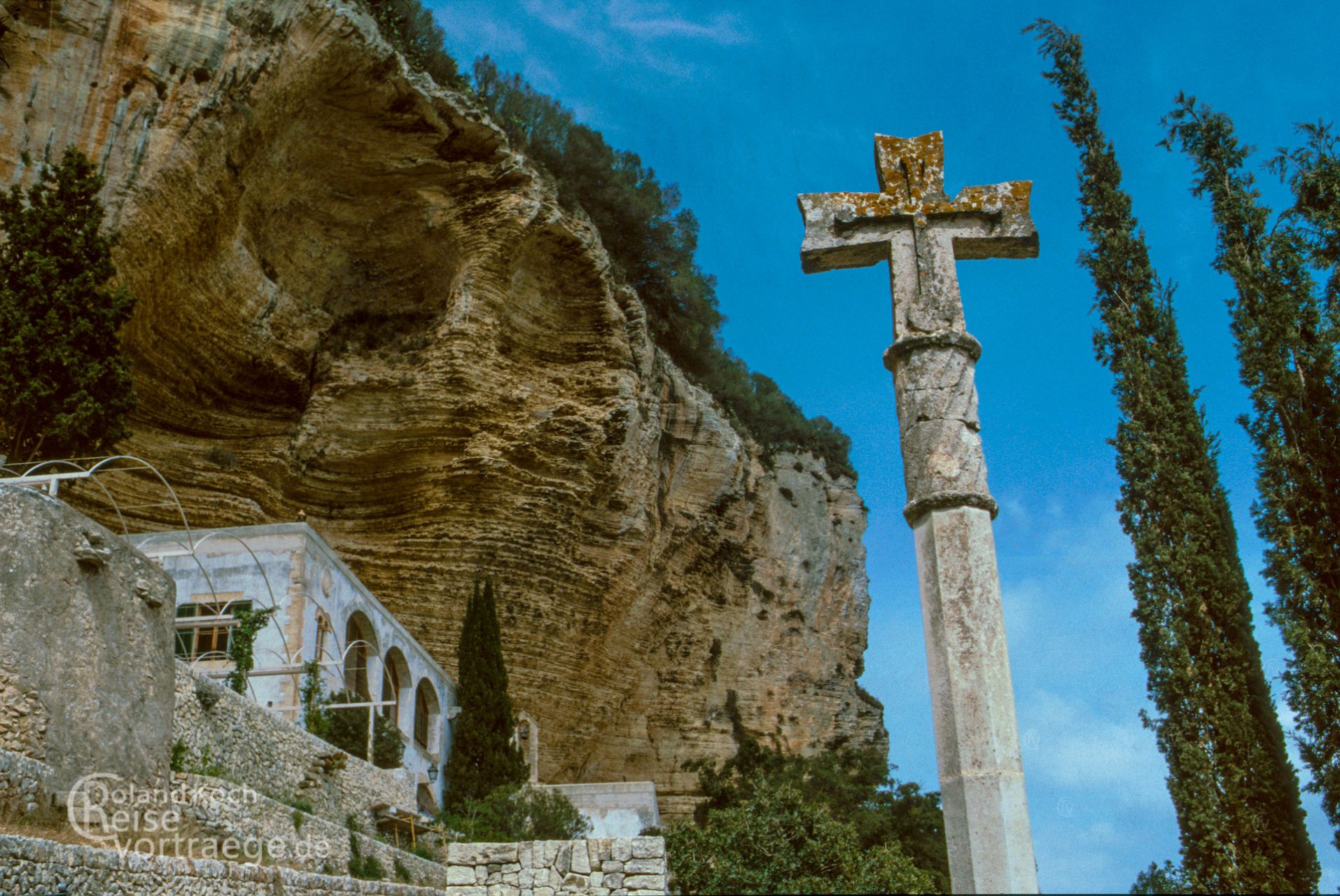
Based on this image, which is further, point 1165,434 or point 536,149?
point 536,149

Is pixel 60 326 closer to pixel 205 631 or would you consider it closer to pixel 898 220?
pixel 205 631

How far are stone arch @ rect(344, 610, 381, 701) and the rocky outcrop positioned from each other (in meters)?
10.2

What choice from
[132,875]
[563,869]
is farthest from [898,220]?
[132,875]

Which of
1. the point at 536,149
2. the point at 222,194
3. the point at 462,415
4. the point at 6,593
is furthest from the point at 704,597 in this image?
the point at 6,593

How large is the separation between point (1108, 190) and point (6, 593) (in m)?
11.3

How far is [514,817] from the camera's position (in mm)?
18609

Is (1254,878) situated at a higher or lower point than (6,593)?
lower

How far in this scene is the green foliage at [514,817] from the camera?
701 inches

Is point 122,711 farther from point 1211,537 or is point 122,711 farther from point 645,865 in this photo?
point 1211,537

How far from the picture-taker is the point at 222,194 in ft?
61.9

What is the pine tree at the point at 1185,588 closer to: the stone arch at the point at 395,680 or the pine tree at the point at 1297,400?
the pine tree at the point at 1297,400

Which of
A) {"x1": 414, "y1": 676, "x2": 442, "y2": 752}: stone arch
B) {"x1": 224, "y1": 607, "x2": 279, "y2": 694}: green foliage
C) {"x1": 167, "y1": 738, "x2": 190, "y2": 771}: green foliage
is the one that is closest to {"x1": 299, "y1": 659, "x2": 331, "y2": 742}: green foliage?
{"x1": 224, "y1": 607, "x2": 279, "y2": 694}: green foliage

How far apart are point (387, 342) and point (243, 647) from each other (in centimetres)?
921

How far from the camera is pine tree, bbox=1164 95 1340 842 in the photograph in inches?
425
